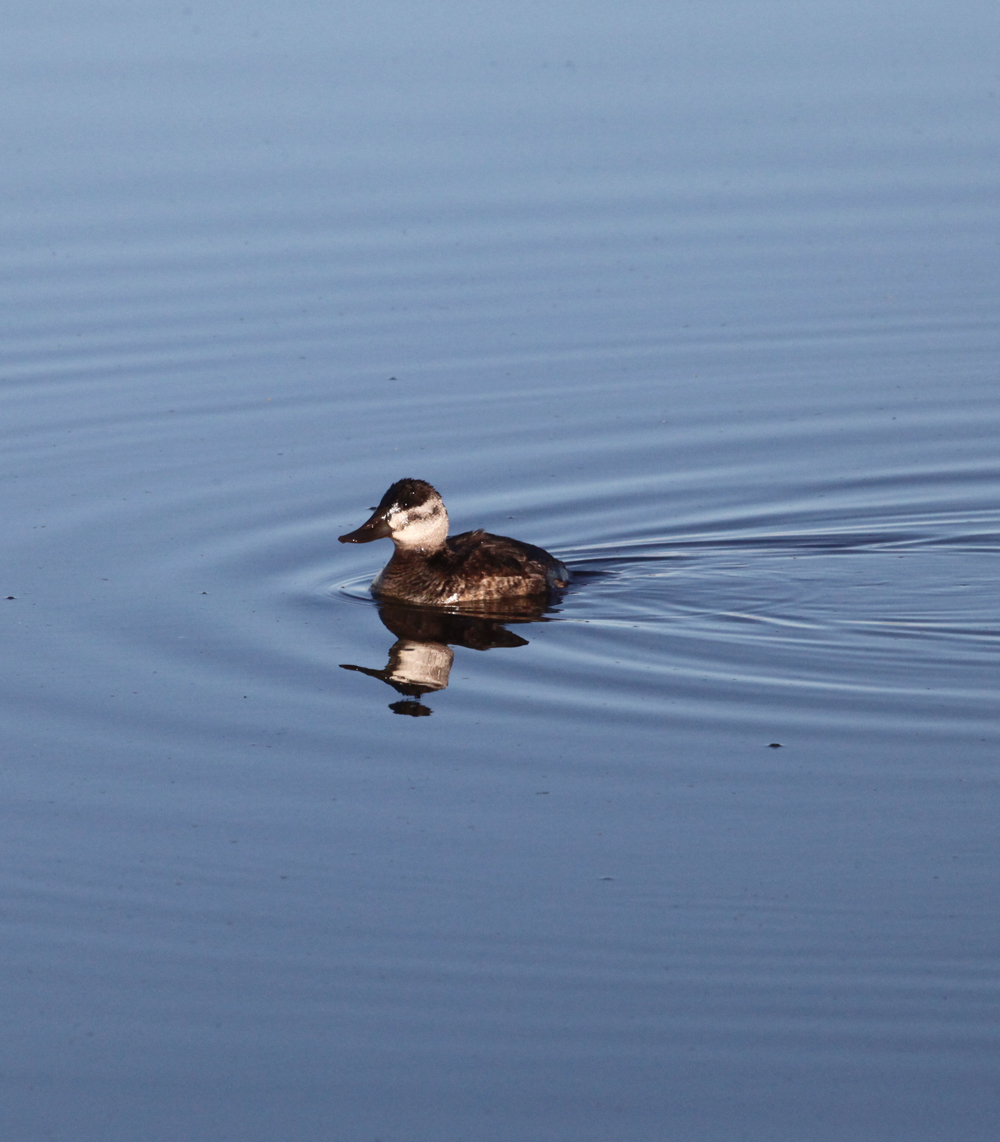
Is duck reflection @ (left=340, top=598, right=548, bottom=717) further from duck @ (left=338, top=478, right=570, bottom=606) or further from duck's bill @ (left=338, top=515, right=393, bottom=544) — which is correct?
duck's bill @ (left=338, top=515, right=393, bottom=544)

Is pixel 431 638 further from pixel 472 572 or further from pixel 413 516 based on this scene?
pixel 413 516

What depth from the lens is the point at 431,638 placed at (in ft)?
35.1

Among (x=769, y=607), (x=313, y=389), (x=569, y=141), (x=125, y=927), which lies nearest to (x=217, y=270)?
(x=313, y=389)

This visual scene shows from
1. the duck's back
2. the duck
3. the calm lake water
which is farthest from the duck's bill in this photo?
the calm lake water

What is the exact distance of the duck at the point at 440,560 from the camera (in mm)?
10961

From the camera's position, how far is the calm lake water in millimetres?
6309

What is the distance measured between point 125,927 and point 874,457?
7.47 m

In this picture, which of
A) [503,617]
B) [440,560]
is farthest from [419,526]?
[503,617]

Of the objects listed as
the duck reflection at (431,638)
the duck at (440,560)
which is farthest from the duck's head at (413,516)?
the duck reflection at (431,638)

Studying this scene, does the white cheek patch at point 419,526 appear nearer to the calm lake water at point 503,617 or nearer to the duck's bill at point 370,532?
the duck's bill at point 370,532

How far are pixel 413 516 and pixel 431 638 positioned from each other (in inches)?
40.1

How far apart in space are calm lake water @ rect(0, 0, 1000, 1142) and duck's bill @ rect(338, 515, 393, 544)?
352 mm

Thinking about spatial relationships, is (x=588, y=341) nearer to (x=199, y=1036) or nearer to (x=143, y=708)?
(x=143, y=708)

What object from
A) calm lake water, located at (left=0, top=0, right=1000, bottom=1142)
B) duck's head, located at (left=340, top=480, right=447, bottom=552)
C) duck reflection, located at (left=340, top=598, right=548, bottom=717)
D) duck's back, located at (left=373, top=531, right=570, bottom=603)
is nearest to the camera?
calm lake water, located at (left=0, top=0, right=1000, bottom=1142)
